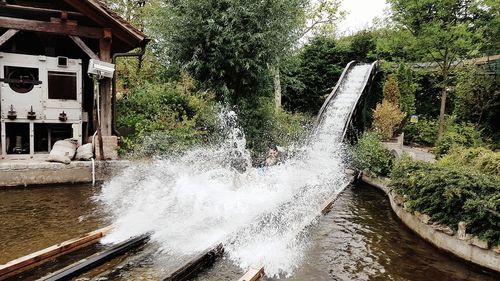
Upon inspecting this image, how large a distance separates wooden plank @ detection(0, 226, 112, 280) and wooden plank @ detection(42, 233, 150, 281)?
50 cm

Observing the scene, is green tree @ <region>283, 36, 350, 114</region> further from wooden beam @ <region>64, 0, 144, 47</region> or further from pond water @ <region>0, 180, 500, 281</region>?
pond water @ <region>0, 180, 500, 281</region>

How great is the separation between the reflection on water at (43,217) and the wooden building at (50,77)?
188 cm

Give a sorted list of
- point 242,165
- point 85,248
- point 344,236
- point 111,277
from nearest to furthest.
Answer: point 111,277, point 85,248, point 344,236, point 242,165

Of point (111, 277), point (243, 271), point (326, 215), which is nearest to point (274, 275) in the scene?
point (243, 271)

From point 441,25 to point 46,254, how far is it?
14890 mm

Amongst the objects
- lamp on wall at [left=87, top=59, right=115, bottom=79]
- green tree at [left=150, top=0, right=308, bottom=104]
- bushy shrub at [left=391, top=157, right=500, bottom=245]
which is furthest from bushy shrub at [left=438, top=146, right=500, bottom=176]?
lamp on wall at [left=87, top=59, right=115, bottom=79]

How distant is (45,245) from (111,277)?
5.32 ft

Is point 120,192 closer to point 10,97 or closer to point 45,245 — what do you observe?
point 45,245

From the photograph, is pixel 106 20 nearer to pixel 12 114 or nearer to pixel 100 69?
pixel 100 69

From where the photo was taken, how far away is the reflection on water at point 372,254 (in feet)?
17.2

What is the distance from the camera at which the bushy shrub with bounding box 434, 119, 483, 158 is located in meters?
11.9

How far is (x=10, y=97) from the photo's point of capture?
32.4 feet

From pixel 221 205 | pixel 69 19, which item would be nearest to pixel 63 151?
pixel 69 19

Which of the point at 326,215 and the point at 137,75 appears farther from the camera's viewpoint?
the point at 137,75
